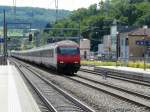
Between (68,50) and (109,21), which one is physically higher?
(109,21)

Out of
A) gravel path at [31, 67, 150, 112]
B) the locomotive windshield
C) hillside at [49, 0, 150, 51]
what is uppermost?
hillside at [49, 0, 150, 51]

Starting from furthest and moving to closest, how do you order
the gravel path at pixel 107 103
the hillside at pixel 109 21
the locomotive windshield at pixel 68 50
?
1. the hillside at pixel 109 21
2. the locomotive windshield at pixel 68 50
3. the gravel path at pixel 107 103

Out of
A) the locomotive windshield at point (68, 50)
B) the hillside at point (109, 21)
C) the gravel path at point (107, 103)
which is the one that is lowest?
the gravel path at point (107, 103)

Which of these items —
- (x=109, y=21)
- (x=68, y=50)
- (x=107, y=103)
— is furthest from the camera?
(x=109, y=21)

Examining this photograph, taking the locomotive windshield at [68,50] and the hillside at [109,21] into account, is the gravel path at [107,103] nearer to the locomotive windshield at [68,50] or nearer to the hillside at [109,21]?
the locomotive windshield at [68,50]

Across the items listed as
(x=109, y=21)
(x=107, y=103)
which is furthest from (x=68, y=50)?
(x=109, y=21)

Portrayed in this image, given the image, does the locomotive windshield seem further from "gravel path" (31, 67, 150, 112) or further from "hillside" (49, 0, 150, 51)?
"hillside" (49, 0, 150, 51)

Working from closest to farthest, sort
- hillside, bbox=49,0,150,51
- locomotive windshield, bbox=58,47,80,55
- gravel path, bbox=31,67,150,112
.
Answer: gravel path, bbox=31,67,150,112
locomotive windshield, bbox=58,47,80,55
hillside, bbox=49,0,150,51

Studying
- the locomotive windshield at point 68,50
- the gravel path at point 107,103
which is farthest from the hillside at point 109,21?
the gravel path at point 107,103

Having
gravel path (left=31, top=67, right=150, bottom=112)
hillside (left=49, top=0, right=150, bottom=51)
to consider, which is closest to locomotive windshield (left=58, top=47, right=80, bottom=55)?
gravel path (left=31, top=67, right=150, bottom=112)

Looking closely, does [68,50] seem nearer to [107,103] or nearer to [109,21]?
[107,103]

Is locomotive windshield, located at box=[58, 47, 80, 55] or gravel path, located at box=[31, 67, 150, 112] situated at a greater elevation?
locomotive windshield, located at box=[58, 47, 80, 55]

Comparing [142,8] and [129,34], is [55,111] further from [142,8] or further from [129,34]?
[142,8]

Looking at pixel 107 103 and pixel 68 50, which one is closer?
pixel 107 103
